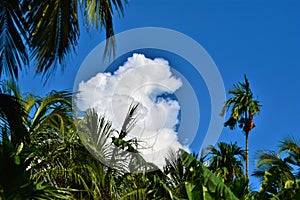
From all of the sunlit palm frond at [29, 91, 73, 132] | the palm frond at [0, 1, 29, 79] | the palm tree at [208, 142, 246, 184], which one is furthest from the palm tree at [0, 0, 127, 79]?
the palm tree at [208, 142, 246, 184]

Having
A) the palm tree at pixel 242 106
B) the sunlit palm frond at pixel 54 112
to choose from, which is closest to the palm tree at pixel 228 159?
the palm tree at pixel 242 106

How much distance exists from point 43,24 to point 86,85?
2078mm

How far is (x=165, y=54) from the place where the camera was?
8.95 m

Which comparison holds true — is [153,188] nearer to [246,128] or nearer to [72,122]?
[72,122]

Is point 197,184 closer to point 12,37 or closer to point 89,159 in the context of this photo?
point 89,159

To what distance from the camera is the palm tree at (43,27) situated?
720 centimetres

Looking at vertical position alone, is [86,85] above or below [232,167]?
below

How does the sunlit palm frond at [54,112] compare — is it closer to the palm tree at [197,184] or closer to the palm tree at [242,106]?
the palm tree at [197,184]

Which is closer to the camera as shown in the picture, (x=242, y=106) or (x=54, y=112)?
(x=54, y=112)

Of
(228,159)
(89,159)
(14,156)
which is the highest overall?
(228,159)

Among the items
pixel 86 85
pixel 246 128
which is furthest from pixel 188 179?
pixel 246 128

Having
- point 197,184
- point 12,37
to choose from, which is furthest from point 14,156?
point 197,184

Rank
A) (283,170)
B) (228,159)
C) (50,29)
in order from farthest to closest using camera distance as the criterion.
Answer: (228,159) → (283,170) → (50,29)

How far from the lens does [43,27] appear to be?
7195mm
